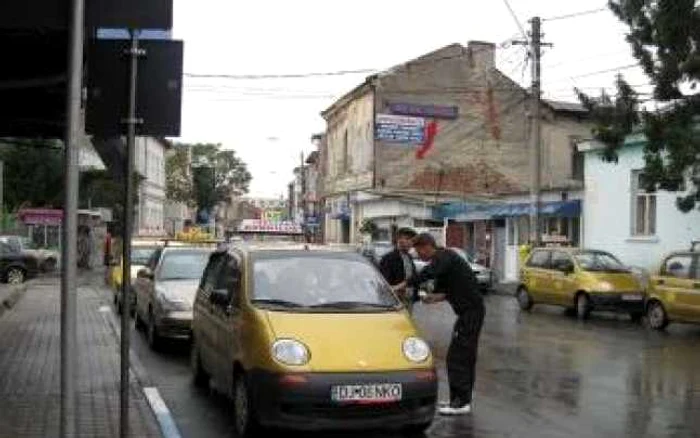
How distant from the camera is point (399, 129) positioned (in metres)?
49.4

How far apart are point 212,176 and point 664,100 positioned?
87359mm

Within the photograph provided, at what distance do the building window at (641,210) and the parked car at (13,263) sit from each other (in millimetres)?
20941

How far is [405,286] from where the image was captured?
1248cm

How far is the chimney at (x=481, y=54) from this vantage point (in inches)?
2219

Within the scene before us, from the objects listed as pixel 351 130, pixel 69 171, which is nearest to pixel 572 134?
pixel 351 130

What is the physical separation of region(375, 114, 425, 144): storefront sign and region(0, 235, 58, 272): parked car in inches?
593

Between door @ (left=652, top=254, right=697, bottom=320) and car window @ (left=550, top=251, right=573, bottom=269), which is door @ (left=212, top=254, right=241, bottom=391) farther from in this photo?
car window @ (left=550, top=251, right=573, bottom=269)

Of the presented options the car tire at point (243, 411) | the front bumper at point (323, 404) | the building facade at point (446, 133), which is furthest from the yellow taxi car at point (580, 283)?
the building facade at point (446, 133)

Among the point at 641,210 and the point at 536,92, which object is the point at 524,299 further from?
the point at 536,92

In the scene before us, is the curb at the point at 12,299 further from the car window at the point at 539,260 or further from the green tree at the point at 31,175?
the green tree at the point at 31,175

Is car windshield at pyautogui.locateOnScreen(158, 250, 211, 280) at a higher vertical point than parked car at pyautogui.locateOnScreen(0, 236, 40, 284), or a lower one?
higher

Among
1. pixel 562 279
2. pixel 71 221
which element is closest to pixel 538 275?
pixel 562 279

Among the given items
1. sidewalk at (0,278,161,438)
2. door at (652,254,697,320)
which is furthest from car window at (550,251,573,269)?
sidewalk at (0,278,161,438)

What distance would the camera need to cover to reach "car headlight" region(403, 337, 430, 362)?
905 cm
